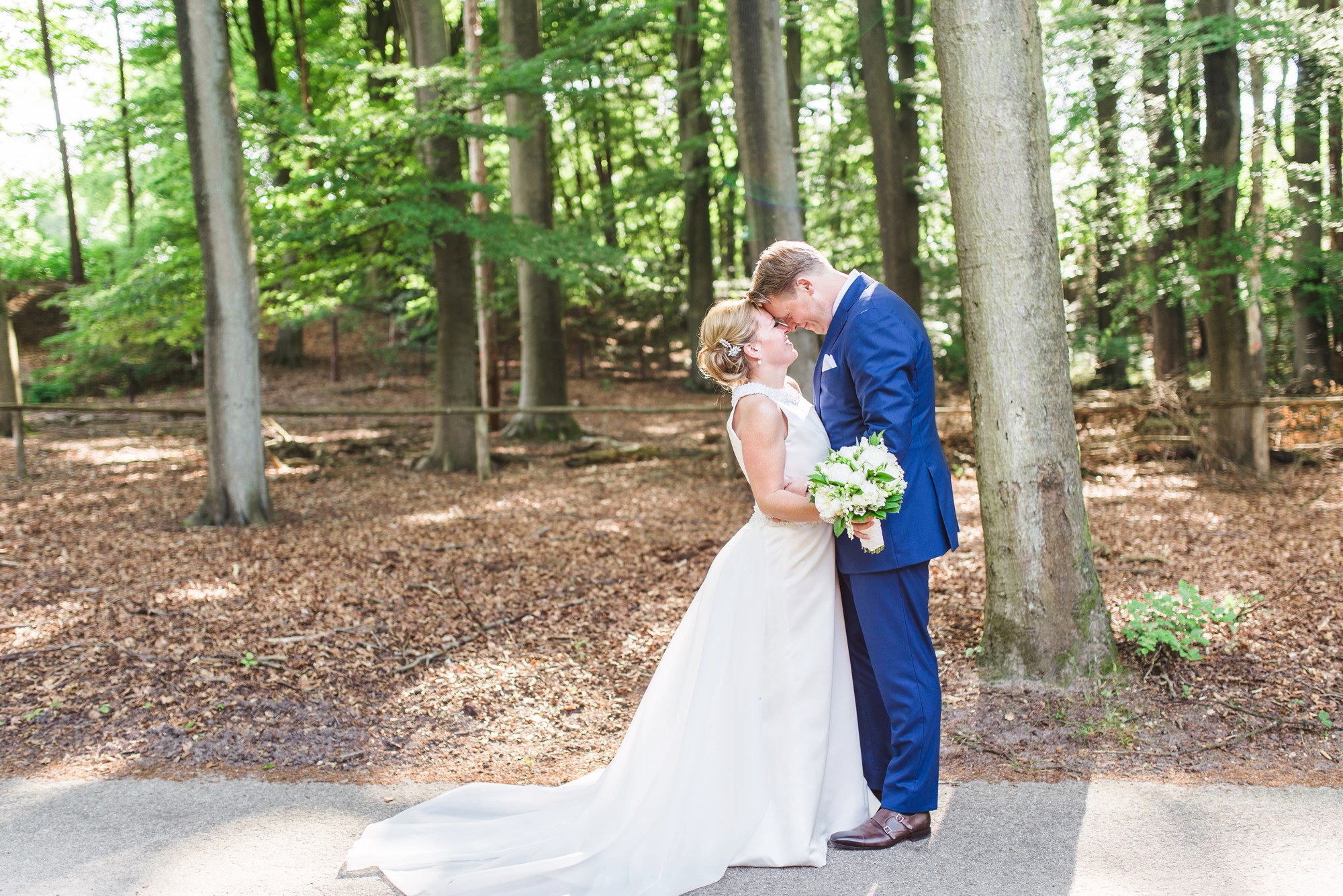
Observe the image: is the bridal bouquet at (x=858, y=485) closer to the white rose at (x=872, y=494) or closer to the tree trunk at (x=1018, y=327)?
the white rose at (x=872, y=494)

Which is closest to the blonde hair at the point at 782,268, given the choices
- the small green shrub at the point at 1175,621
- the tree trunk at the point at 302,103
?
the small green shrub at the point at 1175,621

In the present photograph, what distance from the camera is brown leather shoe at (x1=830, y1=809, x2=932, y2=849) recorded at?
10.9 ft

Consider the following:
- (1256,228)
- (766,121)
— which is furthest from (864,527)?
(1256,228)

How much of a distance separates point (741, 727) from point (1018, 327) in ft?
6.99

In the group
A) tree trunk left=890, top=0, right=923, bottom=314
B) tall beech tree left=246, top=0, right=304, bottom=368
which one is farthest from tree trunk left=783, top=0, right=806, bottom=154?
tall beech tree left=246, top=0, right=304, bottom=368

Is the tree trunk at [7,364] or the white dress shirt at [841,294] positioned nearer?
the white dress shirt at [841,294]

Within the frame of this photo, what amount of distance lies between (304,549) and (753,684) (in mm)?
5381

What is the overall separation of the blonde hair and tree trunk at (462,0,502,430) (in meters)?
7.08

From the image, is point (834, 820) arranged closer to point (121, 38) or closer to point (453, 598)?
point (453, 598)

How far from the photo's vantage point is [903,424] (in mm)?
3299

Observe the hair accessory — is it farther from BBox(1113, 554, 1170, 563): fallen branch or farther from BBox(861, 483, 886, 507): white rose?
BBox(1113, 554, 1170, 563): fallen branch

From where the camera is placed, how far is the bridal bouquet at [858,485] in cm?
308

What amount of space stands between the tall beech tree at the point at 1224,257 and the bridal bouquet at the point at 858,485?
774cm

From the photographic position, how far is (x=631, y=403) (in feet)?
66.7
